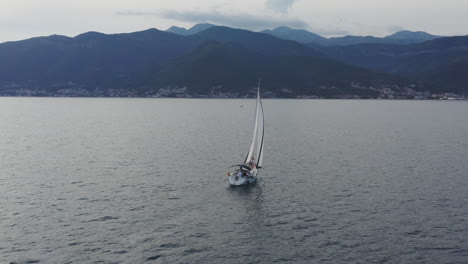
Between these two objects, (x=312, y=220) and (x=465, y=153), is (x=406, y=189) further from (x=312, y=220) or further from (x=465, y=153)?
(x=465, y=153)

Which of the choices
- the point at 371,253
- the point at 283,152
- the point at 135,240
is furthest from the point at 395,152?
the point at 135,240

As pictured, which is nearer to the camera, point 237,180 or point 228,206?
point 228,206

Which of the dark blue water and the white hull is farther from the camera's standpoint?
the white hull

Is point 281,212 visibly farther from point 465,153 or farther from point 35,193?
point 465,153

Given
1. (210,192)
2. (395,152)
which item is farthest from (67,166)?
(395,152)

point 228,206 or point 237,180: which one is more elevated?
point 237,180

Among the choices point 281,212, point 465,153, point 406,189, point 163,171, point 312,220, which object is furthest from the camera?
point 465,153

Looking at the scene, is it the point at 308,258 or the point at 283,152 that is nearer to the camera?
the point at 308,258

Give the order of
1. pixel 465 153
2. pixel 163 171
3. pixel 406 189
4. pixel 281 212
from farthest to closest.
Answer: pixel 465 153 → pixel 163 171 → pixel 406 189 → pixel 281 212

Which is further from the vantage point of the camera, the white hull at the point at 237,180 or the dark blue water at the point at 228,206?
the white hull at the point at 237,180
